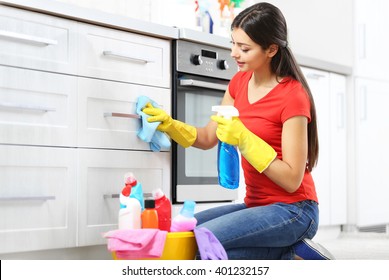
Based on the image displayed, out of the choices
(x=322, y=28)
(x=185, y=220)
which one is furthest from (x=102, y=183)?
(x=322, y=28)

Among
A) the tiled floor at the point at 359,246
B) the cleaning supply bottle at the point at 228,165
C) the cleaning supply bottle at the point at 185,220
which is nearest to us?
the cleaning supply bottle at the point at 185,220

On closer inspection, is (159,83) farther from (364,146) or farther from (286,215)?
(364,146)

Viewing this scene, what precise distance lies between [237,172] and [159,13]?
4.31 ft

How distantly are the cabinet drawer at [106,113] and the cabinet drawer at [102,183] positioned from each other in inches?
1.4

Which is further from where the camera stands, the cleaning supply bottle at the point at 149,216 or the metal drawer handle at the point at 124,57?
the metal drawer handle at the point at 124,57

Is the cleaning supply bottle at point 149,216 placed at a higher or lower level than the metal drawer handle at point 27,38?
lower

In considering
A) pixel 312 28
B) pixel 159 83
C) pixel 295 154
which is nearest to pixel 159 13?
pixel 159 83

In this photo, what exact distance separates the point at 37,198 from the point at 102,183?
1.00 feet

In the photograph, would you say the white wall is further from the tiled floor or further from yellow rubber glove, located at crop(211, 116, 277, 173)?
yellow rubber glove, located at crop(211, 116, 277, 173)

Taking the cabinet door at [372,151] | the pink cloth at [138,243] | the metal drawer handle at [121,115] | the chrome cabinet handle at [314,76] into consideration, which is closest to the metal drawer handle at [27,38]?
the metal drawer handle at [121,115]

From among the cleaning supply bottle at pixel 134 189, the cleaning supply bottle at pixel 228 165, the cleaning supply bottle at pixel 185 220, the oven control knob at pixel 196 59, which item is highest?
the oven control knob at pixel 196 59

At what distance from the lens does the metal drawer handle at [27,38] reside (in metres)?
2.17

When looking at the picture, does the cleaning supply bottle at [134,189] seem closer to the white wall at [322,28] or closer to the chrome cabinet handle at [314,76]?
the chrome cabinet handle at [314,76]

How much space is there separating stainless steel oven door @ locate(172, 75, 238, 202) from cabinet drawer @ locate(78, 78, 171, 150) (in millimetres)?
170
